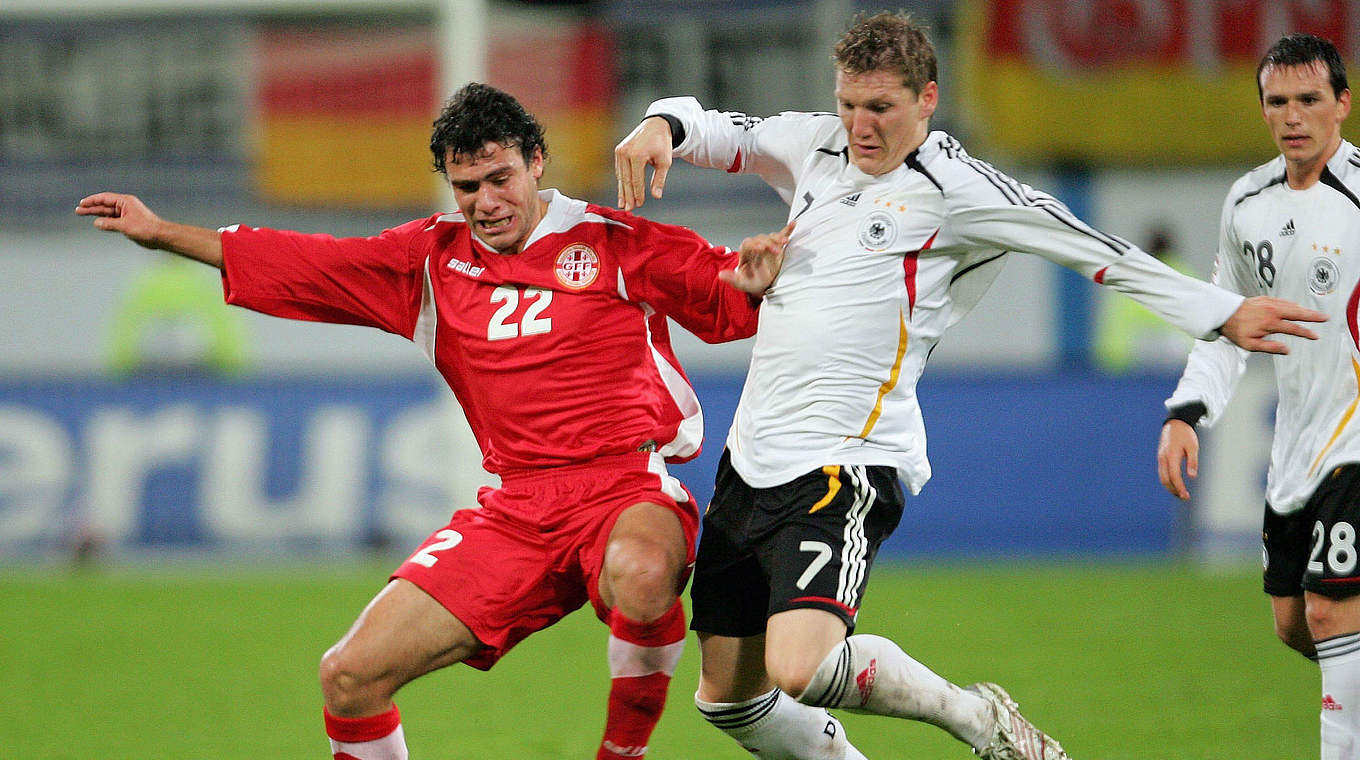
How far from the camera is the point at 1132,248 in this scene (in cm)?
410

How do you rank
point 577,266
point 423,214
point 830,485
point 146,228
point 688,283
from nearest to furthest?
point 830,485 → point 146,228 → point 688,283 → point 577,266 → point 423,214

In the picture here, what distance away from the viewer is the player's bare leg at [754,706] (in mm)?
4473

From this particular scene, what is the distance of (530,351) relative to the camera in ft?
14.9

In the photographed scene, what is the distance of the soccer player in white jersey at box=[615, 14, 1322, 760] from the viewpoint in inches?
162

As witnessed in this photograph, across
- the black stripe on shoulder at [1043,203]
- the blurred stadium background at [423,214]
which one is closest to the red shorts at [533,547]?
the black stripe on shoulder at [1043,203]

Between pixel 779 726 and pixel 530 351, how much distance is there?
1.23 m

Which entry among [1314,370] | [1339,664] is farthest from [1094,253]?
[1339,664]

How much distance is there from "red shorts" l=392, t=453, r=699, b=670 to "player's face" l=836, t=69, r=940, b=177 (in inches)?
41.2

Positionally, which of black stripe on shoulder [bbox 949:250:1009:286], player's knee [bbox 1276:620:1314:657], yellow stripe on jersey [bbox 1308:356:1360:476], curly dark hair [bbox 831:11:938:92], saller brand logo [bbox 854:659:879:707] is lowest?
player's knee [bbox 1276:620:1314:657]

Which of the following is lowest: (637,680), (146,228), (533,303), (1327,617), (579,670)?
(579,670)

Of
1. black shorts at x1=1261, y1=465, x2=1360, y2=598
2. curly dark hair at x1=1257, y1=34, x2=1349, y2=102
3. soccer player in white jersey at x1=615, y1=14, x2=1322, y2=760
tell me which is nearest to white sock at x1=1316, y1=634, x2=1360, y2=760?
black shorts at x1=1261, y1=465, x2=1360, y2=598

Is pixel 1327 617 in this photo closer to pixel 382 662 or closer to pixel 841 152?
pixel 841 152

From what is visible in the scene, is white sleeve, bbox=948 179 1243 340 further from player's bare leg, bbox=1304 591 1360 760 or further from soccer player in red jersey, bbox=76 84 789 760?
player's bare leg, bbox=1304 591 1360 760

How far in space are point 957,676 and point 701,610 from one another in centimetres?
274
